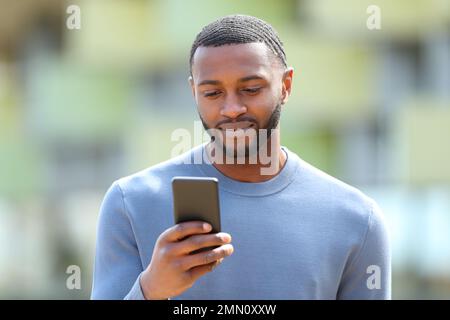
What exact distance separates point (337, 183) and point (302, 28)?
565 cm

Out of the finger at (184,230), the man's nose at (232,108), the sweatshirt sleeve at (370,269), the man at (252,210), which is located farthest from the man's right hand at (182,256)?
the sweatshirt sleeve at (370,269)

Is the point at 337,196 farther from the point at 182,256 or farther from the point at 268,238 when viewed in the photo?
the point at 182,256

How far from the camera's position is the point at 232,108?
69.3 inches

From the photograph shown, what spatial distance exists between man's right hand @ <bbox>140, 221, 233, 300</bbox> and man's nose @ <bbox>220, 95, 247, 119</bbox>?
23cm

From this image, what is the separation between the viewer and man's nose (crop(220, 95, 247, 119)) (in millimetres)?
1760

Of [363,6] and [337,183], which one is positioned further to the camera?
[363,6]

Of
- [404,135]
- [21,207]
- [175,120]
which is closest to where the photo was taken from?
[404,135]

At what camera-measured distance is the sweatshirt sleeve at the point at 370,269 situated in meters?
1.86

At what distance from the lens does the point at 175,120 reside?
728cm

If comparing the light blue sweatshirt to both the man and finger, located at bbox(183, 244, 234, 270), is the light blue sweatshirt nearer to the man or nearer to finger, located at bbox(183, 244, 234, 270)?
the man

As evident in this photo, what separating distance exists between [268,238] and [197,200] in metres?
0.24
